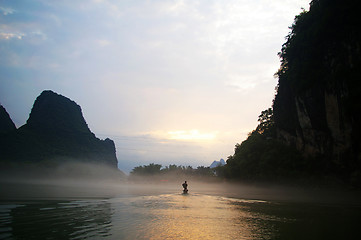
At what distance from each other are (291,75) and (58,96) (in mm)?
114650

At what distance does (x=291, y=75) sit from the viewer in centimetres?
3806

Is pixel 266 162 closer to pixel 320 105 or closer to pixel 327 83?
pixel 320 105

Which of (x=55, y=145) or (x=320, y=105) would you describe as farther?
(x=55, y=145)

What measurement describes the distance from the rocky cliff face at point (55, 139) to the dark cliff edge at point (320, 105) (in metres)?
81.8

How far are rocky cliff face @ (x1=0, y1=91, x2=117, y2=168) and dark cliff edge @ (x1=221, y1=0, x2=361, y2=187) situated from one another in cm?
8182

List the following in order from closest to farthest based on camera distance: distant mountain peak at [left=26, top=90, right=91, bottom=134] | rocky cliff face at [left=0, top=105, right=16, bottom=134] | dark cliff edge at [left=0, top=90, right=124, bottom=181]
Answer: dark cliff edge at [left=0, top=90, right=124, bottom=181] → rocky cliff face at [left=0, top=105, right=16, bottom=134] → distant mountain peak at [left=26, top=90, right=91, bottom=134]

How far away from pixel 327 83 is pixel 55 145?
104 m

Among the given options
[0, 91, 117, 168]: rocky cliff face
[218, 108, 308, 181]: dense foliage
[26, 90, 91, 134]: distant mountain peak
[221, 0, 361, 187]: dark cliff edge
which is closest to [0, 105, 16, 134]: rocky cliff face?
[0, 91, 117, 168]: rocky cliff face

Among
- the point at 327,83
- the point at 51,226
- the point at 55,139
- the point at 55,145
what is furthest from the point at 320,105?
the point at 55,139

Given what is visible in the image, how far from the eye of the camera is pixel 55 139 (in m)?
102

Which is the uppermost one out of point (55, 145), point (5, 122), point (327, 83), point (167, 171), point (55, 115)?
point (55, 115)

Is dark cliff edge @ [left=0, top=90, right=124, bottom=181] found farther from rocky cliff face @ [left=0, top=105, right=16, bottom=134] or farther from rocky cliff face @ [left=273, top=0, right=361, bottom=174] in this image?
rocky cliff face @ [left=273, top=0, right=361, bottom=174]

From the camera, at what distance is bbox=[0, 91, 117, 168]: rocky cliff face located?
86.1 meters

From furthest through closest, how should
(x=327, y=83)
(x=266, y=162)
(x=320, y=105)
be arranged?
(x=266, y=162) < (x=320, y=105) < (x=327, y=83)
